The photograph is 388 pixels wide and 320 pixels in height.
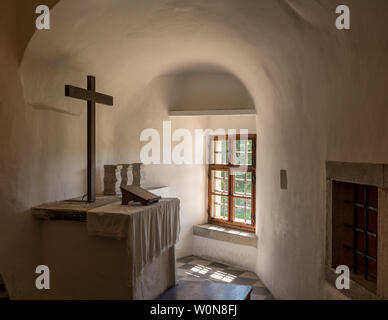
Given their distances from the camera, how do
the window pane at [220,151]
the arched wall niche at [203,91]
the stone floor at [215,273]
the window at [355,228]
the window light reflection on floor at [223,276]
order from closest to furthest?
the window at [355,228]
the stone floor at [215,273]
the window light reflection on floor at [223,276]
the arched wall niche at [203,91]
the window pane at [220,151]

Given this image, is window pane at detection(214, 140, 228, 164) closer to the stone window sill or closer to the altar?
the stone window sill

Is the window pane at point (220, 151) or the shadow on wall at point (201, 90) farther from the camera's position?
the window pane at point (220, 151)

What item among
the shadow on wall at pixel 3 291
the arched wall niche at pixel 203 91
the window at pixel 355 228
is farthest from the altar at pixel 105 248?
the arched wall niche at pixel 203 91

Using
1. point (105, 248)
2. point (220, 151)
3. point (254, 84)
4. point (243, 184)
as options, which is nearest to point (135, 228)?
point (105, 248)

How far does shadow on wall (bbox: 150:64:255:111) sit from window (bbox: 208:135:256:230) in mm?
809

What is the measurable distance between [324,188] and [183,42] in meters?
2.95

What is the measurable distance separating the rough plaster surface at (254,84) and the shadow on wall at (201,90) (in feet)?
2.82

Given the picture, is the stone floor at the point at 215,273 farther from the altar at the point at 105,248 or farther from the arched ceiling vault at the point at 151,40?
the arched ceiling vault at the point at 151,40

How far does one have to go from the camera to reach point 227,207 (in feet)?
24.9

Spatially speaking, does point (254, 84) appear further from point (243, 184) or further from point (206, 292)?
point (206, 292)

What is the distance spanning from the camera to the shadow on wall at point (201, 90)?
22.3 ft
